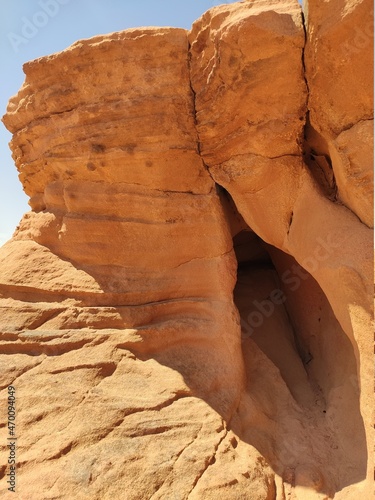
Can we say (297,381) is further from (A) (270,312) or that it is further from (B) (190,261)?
(B) (190,261)

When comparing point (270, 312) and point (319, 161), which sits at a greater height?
point (319, 161)

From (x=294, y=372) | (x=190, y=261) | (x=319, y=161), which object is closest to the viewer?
(x=319, y=161)

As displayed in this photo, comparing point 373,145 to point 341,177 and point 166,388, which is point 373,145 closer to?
point 341,177

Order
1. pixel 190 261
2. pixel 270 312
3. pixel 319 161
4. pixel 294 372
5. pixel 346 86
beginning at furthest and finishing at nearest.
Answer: pixel 270 312, pixel 294 372, pixel 190 261, pixel 319 161, pixel 346 86

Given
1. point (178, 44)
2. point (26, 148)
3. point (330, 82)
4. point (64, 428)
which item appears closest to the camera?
point (64, 428)

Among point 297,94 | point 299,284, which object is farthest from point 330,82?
point 299,284

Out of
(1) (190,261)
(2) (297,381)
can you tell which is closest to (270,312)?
(2) (297,381)

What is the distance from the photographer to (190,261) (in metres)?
3.96

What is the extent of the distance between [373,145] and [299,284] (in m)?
2.32

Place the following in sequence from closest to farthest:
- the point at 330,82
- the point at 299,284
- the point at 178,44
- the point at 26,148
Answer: the point at 330,82 → the point at 178,44 → the point at 26,148 → the point at 299,284

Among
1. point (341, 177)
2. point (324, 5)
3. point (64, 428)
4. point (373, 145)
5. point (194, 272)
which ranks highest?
point (324, 5)

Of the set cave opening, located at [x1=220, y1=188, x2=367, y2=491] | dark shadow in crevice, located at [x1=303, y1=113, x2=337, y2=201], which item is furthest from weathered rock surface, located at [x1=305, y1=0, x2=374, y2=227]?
cave opening, located at [x1=220, y1=188, x2=367, y2=491]

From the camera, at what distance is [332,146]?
320 cm

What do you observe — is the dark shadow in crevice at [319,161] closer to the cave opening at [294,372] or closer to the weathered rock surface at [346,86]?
the weathered rock surface at [346,86]
